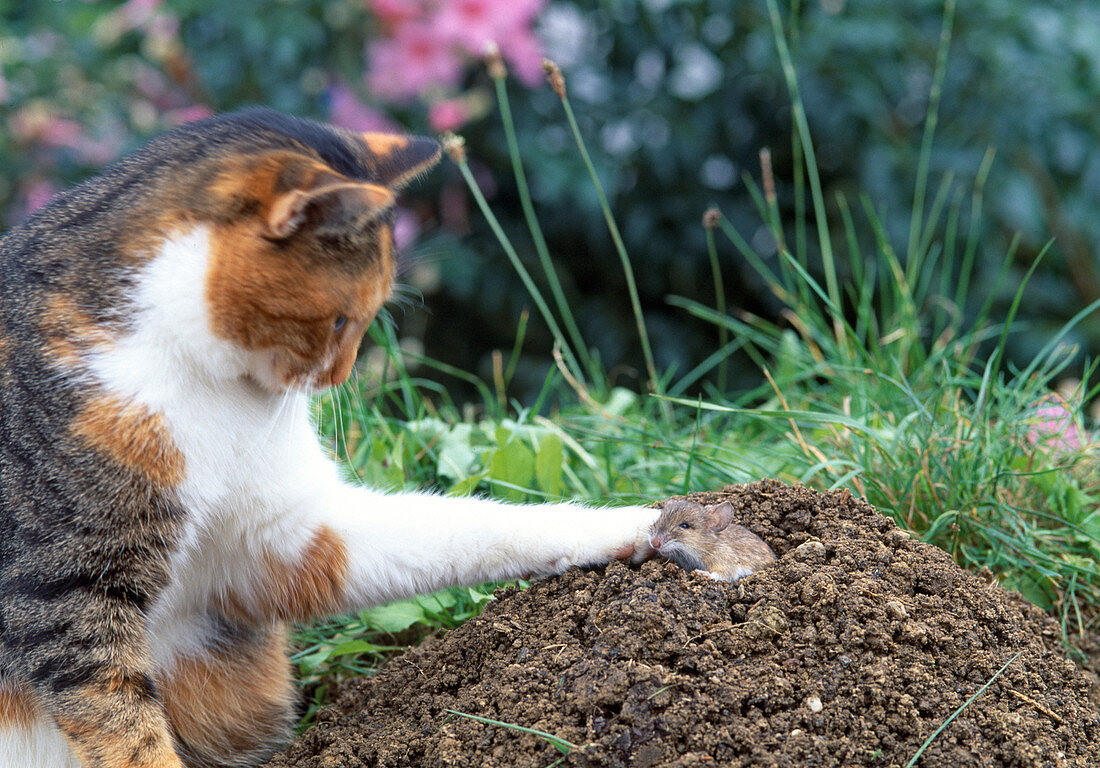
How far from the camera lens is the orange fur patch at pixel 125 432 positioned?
164cm

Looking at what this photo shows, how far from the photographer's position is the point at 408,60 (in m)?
3.87

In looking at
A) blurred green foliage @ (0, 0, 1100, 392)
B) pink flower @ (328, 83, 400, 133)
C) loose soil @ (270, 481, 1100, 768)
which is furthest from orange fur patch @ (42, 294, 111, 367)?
pink flower @ (328, 83, 400, 133)

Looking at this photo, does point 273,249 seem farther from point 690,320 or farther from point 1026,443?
point 690,320

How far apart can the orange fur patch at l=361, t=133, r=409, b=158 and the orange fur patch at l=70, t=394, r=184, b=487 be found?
0.62 metres

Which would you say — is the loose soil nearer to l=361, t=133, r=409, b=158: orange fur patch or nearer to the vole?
the vole

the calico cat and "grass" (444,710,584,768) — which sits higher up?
the calico cat

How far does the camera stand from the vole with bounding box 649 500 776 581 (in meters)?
1.73

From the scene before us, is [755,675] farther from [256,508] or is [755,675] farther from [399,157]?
[399,157]

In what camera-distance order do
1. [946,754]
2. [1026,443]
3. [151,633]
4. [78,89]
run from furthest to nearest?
1. [78,89]
2. [1026,443]
3. [151,633]
4. [946,754]

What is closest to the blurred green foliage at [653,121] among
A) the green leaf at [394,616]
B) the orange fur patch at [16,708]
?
the green leaf at [394,616]

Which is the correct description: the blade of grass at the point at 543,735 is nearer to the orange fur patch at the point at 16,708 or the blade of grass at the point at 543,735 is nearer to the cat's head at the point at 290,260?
the cat's head at the point at 290,260

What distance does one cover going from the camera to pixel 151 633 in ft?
5.96

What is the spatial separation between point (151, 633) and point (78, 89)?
3.19 meters

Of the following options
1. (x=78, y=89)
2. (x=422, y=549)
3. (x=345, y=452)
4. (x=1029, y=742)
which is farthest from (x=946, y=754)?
(x=78, y=89)
